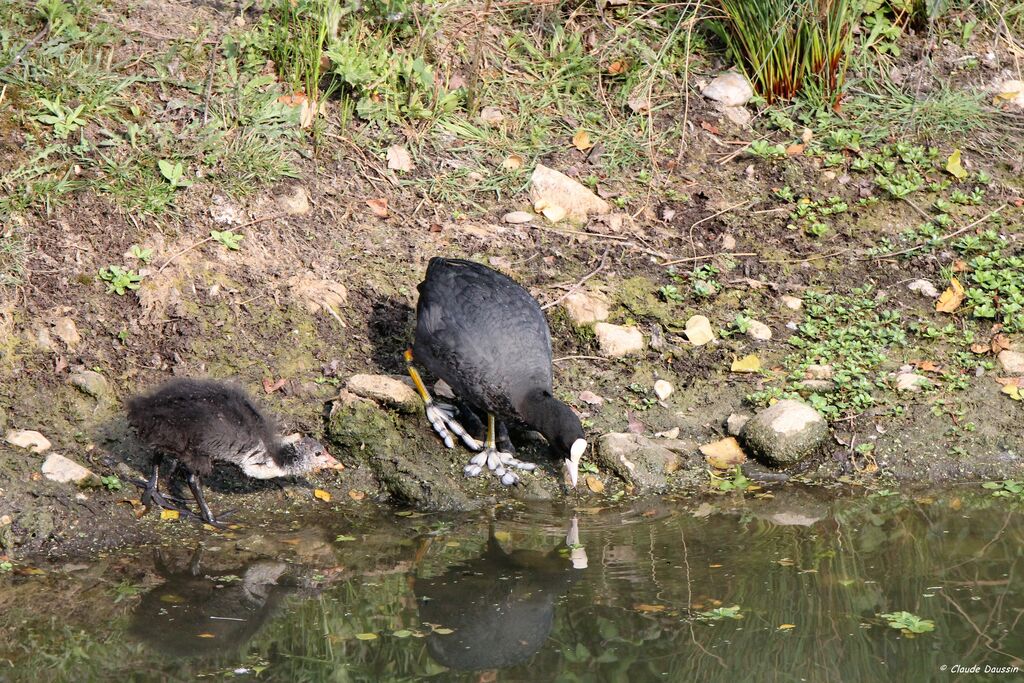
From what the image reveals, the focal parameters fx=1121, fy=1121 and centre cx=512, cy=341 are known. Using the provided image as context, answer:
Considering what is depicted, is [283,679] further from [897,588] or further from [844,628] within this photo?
[897,588]

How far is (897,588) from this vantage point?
4324mm

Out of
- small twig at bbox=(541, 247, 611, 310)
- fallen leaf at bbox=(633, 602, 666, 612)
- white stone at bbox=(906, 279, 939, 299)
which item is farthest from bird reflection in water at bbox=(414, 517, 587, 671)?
white stone at bbox=(906, 279, 939, 299)

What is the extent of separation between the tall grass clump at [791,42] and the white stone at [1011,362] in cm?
246

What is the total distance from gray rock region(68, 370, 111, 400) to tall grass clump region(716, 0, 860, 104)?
4777mm

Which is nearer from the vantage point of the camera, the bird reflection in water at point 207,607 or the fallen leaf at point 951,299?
the bird reflection in water at point 207,607

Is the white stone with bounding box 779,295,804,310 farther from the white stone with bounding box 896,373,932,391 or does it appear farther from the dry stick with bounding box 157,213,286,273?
the dry stick with bounding box 157,213,286,273

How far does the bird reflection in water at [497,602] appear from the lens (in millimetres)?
3912

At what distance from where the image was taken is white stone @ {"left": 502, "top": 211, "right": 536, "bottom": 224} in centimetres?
695

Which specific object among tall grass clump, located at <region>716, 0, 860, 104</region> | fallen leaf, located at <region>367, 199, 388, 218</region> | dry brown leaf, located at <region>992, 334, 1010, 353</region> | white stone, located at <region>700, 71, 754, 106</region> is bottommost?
fallen leaf, located at <region>367, 199, 388, 218</region>

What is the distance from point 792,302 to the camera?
6.45m

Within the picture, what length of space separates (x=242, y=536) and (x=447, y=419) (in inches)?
49.4

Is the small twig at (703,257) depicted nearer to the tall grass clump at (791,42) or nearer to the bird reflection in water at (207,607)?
Answer: the tall grass clump at (791,42)

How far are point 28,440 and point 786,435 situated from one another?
11.8 feet

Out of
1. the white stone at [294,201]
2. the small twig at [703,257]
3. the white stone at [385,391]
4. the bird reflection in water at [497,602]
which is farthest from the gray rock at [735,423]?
the white stone at [294,201]
